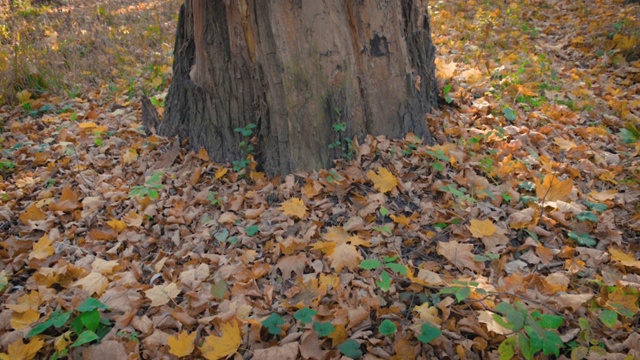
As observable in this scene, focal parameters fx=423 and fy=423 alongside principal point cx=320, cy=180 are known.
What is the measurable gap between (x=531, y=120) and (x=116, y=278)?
3.59 meters

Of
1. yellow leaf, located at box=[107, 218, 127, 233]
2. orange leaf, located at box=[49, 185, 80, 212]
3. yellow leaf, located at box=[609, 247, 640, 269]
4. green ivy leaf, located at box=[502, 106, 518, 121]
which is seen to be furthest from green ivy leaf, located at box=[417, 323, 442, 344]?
orange leaf, located at box=[49, 185, 80, 212]

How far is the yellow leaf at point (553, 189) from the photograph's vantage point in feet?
9.30

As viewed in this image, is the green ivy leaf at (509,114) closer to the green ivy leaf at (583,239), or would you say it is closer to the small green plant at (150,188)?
the green ivy leaf at (583,239)

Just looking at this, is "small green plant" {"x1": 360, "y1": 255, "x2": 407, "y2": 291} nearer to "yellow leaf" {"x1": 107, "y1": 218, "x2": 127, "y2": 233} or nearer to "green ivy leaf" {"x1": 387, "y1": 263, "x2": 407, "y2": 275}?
"green ivy leaf" {"x1": 387, "y1": 263, "x2": 407, "y2": 275}

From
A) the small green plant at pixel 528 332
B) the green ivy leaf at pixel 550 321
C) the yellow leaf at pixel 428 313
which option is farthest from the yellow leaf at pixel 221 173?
the green ivy leaf at pixel 550 321

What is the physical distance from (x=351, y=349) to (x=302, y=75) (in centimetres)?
187

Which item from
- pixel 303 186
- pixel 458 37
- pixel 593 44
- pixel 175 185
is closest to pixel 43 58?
pixel 175 185

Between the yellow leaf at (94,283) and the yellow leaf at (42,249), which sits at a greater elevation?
the yellow leaf at (42,249)

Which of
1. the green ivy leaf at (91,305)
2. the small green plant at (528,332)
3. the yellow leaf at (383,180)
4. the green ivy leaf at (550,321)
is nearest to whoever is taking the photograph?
the small green plant at (528,332)

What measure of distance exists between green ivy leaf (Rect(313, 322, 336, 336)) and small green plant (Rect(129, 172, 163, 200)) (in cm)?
169

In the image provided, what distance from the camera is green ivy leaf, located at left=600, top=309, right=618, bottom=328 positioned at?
1.96 m

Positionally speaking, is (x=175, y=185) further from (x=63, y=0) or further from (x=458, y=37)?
(x=63, y=0)

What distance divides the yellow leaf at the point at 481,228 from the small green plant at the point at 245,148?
170 centimetres

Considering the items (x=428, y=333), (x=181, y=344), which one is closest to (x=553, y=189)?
(x=428, y=333)
